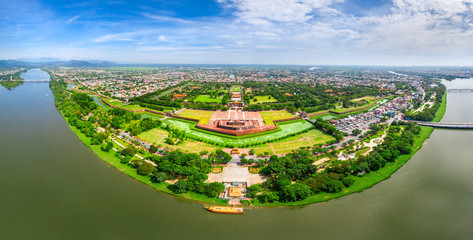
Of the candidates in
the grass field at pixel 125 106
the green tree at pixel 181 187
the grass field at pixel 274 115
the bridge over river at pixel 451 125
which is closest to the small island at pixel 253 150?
the green tree at pixel 181 187

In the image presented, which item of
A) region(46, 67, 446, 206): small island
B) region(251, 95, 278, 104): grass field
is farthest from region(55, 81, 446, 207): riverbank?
region(251, 95, 278, 104): grass field

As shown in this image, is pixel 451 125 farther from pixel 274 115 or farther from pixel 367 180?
pixel 274 115

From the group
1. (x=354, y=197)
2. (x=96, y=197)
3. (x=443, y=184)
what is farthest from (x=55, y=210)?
(x=443, y=184)

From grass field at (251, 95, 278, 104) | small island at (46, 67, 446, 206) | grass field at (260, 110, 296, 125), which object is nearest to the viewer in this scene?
small island at (46, 67, 446, 206)

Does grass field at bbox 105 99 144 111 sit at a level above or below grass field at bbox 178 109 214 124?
above

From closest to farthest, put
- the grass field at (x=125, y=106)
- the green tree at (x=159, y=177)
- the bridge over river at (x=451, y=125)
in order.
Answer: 1. the green tree at (x=159, y=177)
2. the bridge over river at (x=451, y=125)
3. the grass field at (x=125, y=106)

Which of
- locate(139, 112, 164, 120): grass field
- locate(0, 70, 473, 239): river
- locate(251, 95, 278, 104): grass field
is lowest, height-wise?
locate(0, 70, 473, 239): river

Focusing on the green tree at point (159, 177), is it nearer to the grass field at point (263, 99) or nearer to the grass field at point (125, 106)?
the grass field at point (125, 106)

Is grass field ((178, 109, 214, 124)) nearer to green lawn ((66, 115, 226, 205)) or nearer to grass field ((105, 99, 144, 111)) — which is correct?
grass field ((105, 99, 144, 111))

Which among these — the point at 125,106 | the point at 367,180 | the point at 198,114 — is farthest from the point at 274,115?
the point at 125,106
